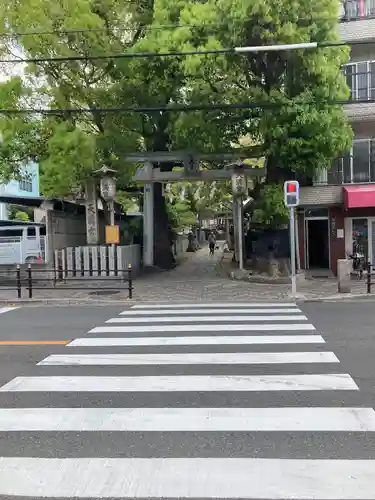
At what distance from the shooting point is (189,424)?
4.50 meters

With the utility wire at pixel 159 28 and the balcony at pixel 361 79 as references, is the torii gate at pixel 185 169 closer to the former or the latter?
the balcony at pixel 361 79

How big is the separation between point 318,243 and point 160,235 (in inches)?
293

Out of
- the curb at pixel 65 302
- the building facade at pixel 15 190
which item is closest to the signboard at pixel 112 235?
the curb at pixel 65 302

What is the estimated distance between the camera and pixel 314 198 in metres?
18.4

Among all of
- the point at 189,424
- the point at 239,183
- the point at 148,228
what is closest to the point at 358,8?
the point at 239,183

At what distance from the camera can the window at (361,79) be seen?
18266mm

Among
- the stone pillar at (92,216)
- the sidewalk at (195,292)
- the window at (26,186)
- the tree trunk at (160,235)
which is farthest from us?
the window at (26,186)

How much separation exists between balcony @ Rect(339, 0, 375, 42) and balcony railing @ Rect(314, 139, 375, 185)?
12.7ft

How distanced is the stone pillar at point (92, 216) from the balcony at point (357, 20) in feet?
36.5

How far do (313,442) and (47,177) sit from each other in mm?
14389

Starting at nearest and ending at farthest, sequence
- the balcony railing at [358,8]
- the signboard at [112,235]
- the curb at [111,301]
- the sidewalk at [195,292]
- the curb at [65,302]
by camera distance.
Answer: the curb at [111,301], the curb at [65,302], the sidewalk at [195,292], the signboard at [112,235], the balcony railing at [358,8]

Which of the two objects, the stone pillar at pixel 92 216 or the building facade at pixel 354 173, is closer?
the building facade at pixel 354 173

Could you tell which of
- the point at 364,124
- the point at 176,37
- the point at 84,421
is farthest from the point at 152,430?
the point at 364,124

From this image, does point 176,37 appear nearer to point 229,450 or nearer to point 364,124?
point 364,124
